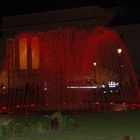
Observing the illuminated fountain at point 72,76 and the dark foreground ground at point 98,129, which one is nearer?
the dark foreground ground at point 98,129

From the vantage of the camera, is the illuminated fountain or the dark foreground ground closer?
the dark foreground ground

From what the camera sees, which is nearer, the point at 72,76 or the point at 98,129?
the point at 98,129

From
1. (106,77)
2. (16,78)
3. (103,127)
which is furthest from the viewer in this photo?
(16,78)

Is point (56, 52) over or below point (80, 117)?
over

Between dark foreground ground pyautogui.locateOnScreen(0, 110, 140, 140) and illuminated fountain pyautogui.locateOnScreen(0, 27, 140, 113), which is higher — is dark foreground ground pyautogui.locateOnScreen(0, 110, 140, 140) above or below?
below

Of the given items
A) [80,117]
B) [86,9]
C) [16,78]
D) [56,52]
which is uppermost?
[86,9]

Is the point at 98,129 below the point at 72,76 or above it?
below

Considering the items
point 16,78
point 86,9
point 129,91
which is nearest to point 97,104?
point 129,91

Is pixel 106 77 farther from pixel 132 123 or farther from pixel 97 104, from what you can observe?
pixel 132 123

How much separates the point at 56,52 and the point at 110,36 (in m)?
2.87

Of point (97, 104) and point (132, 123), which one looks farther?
point (97, 104)

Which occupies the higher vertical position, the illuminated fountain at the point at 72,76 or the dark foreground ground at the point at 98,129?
the illuminated fountain at the point at 72,76

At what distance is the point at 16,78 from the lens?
51062mm

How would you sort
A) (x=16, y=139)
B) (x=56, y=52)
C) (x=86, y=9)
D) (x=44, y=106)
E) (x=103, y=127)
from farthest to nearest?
(x=86, y=9) → (x=56, y=52) → (x=44, y=106) → (x=103, y=127) → (x=16, y=139)
